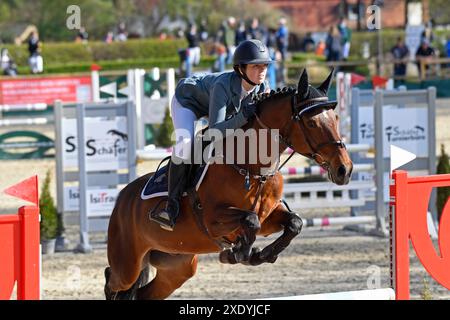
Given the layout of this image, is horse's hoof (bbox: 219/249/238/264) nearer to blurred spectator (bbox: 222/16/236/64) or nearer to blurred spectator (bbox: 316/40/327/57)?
blurred spectator (bbox: 222/16/236/64)

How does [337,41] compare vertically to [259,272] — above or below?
above

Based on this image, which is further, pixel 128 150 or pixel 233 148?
pixel 128 150

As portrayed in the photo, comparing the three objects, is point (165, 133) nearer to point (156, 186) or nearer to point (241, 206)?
point (156, 186)

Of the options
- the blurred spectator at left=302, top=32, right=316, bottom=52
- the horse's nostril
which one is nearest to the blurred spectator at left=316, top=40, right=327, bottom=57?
the blurred spectator at left=302, top=32, right=316, bottom=52

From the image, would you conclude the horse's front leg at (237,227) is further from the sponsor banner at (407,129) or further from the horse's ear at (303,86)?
the sponsor banner at (407,129)

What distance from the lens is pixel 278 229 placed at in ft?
20.8

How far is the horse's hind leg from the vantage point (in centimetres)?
709

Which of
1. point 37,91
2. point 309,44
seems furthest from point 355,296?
point 309,44

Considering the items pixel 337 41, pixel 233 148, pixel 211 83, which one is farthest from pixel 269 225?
pixel 337 41

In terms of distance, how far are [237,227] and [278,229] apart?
1.27 ft

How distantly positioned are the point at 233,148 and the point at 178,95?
684mm

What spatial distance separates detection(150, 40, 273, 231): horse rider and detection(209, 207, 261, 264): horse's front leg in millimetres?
418
